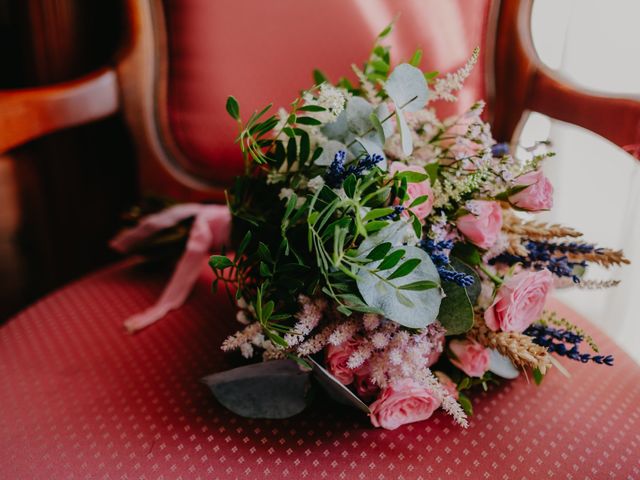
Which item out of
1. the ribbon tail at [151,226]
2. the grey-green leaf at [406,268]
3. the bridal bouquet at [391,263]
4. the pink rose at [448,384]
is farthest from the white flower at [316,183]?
the ribbon tail at [151,226]

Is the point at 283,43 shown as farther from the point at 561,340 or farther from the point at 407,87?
the point at 561,340

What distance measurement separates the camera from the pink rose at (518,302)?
48cm

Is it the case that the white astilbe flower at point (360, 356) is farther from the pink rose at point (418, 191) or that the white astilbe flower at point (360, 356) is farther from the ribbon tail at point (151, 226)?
the ribbon tail at point (151, 226)

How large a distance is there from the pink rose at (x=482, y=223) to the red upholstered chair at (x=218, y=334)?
171 millimetres

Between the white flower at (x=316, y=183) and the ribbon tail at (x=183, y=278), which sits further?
the ribbon tail at (x=183, y=278)

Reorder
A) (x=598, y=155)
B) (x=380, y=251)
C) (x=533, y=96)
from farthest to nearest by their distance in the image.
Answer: (x=598, y=155), (x=533, y=96), (x=380, y=251)

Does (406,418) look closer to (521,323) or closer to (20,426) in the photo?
(521,323)

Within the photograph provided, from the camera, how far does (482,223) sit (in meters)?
0.49

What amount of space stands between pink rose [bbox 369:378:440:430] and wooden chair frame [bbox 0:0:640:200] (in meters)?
0.39

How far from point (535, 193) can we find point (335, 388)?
0.81 ft

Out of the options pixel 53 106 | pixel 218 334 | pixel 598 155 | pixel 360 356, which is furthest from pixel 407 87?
pixel 598 155

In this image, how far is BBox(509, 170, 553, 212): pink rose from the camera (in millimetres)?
488

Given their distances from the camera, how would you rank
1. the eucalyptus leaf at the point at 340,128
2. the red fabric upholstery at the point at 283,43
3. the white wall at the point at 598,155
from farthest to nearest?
the white wall at the point at 598,155, the red fabric upholstery at the point at 283,43, the eucalyptus leaf at the point at 340,128

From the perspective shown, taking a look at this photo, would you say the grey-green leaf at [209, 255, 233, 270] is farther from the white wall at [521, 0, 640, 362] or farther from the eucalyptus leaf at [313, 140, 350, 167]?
the white wall at [521, 0, 640, 362]
